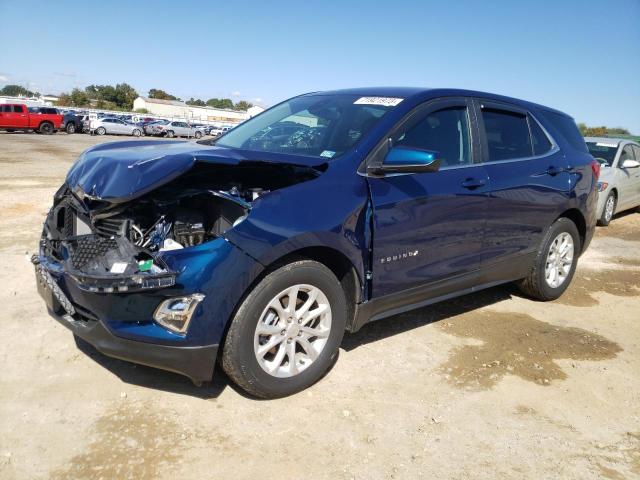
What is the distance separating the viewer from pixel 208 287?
2.66m

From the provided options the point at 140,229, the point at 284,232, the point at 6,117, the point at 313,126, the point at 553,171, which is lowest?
the point at 6,117

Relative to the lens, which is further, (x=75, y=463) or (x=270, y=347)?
(x=270, y=347)

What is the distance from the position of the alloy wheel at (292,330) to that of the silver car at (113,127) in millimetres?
37996

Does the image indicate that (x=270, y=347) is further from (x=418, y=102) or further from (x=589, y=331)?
(x=589, y=331)

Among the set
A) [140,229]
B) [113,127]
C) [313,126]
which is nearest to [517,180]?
[313,126]

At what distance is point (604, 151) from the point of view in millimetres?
10055

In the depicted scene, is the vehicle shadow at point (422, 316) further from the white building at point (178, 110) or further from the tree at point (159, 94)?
the tree at point (159, 94)

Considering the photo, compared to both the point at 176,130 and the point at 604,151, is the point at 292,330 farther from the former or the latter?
the point at 176,130

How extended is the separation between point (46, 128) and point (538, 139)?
113 ft

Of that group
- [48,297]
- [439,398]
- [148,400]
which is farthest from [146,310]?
[439,398]

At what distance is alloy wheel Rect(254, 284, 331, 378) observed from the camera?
2.98 m

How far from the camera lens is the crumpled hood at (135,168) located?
2.84 metres

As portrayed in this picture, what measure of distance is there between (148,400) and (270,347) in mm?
759

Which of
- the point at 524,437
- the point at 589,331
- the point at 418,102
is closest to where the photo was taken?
the point at 524,437
